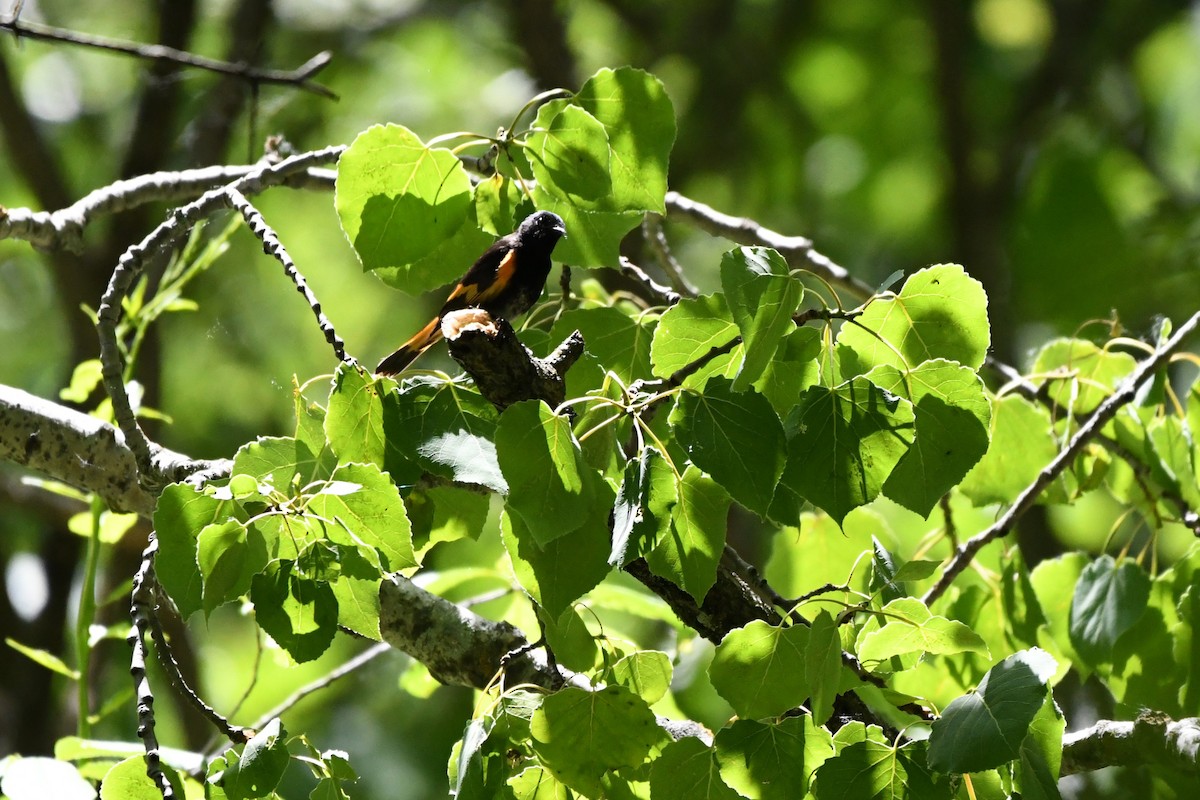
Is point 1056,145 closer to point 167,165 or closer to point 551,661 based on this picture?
point 167,165

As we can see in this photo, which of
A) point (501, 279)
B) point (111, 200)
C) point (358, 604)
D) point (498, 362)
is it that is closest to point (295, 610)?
point (358, 604)

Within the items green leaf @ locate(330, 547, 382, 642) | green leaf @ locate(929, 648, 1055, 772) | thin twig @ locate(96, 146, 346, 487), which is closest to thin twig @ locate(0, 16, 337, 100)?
thin twig @ locate(96, 146, 346, 487)

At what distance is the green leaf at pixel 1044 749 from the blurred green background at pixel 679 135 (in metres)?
3.20

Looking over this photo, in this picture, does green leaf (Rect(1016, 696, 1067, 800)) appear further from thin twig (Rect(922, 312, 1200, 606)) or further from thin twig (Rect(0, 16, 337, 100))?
thin twig (Rect(0, 16, 337, 100))

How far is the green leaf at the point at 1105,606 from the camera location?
1546mm

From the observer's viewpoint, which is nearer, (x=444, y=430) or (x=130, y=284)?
(x=444, y=430)

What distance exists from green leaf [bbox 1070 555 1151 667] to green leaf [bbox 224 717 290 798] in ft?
3.52

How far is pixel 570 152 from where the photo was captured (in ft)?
4.06

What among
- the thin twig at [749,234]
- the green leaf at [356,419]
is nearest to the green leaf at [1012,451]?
the thin twig at [749,234]

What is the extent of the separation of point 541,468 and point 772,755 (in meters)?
0.37

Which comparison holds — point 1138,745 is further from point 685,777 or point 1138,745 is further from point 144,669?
point 144,669

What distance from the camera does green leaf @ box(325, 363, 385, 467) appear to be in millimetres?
1092

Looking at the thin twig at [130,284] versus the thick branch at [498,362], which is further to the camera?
the thin twig at [130,284]

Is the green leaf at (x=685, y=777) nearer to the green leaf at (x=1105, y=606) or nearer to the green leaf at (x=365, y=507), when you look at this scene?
the green leaf at (x=365, y=507)
